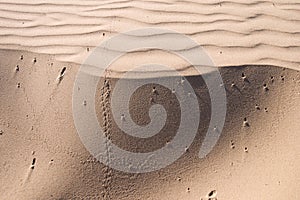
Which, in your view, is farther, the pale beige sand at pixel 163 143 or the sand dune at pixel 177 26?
the sand dune at pixel 177 26

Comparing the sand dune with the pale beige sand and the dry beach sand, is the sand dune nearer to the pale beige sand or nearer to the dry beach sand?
the dry beach sand

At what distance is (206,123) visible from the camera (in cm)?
298

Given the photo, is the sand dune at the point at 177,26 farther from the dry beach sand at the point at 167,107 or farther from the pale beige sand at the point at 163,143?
the pale beige sand at the point at 163,143

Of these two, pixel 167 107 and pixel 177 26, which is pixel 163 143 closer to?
pixel 167 107

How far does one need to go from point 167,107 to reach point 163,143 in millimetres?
248

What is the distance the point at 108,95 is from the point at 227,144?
2.85 ft

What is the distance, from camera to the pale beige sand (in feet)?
9.12

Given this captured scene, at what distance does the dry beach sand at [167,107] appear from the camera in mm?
2811

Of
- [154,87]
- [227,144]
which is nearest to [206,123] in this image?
[227,144]

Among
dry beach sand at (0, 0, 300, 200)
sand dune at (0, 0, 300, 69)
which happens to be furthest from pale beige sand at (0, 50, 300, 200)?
sand dune at (0, 0, 300, 69)

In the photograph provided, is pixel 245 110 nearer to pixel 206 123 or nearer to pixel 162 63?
pixel 206 123

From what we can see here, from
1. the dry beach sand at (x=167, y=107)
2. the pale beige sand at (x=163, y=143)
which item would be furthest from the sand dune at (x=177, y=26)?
the pale beige sand at (x=163, y=143)

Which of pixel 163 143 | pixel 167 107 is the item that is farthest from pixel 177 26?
pixel 163 143

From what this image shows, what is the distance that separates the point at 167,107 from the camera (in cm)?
301
